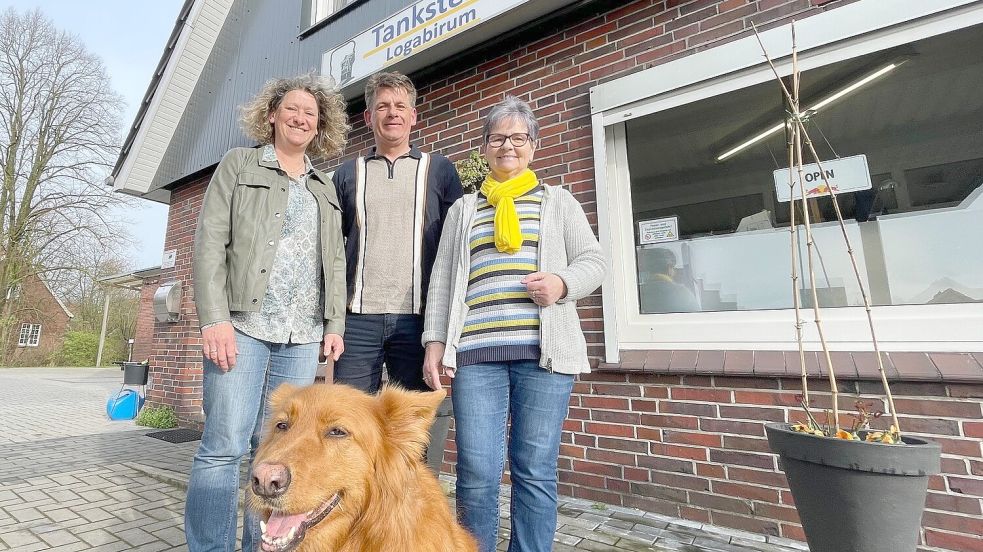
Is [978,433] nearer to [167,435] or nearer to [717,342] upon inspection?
[717,342]

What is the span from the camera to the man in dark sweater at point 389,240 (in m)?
2.10

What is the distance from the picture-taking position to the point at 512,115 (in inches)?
72.9

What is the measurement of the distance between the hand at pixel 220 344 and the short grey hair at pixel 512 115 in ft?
4.29

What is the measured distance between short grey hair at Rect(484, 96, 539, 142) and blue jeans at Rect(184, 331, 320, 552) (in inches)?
53.1

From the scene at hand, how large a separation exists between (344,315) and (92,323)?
107 ft

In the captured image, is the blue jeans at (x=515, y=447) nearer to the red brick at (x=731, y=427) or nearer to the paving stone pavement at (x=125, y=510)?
the paving stone pavement at (x=125, y=510)

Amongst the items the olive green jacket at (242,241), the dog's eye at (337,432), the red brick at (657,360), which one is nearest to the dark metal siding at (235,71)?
the olive green jacket at (242,241)

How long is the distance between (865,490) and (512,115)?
1918 millimetres

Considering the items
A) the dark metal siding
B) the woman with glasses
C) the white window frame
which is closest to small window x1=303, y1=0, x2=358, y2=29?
the dark metal siding

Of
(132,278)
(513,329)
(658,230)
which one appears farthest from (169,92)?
(132,278)

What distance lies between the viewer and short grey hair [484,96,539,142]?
1.85 meters

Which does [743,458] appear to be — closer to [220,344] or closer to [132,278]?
[220,344]

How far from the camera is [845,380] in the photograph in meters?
2.34

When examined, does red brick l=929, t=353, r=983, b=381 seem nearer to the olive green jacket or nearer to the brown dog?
the brown dog
